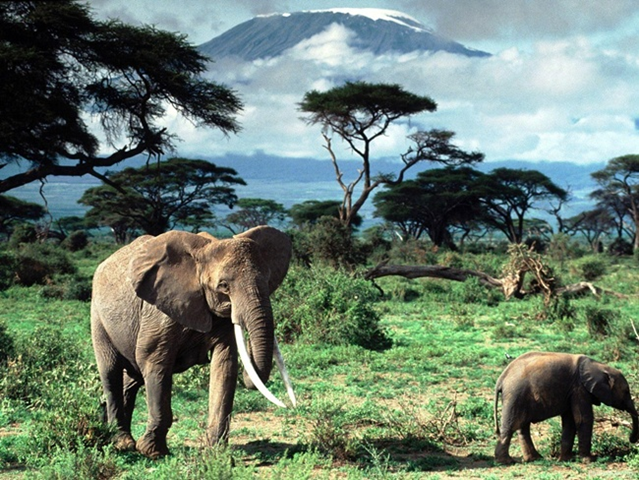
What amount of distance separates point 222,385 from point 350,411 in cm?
214

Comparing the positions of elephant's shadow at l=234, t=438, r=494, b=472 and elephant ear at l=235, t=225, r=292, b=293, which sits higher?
elephant ear at l=235, t=225, r=292, b=293

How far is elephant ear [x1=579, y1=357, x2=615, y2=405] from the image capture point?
5.86m

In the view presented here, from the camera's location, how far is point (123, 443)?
602 cm

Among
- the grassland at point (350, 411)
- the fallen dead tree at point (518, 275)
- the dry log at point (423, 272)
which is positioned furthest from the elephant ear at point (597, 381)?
the dry log at point (423, 272)

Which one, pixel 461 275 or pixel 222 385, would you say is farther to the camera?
pixel 461 275

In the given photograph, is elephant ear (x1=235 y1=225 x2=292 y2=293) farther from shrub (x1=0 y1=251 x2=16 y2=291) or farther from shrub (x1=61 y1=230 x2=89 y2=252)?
shrub (x1=61 y1=230 x2=89 y2=252)

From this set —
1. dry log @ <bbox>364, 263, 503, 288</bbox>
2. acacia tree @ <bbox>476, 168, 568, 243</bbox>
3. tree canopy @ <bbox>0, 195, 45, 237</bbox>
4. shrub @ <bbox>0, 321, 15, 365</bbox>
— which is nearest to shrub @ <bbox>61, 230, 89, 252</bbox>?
tree canopy @ <bbox>0, 195, 45, 237</bbox>

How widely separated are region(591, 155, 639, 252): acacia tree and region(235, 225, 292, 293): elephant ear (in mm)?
40235

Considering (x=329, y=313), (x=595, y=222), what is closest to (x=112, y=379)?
(x=329, y=313)

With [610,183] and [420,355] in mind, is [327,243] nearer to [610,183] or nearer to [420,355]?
[420,355]

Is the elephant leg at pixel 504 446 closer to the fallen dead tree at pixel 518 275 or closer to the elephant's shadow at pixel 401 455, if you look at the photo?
the elephant's shadow at pixel 401 455

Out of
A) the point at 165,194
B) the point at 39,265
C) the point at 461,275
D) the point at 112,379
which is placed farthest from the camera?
the point at 165,194

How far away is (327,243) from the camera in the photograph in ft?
65.3

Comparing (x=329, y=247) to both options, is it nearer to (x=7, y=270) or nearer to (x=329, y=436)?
(x=7, y=270)
